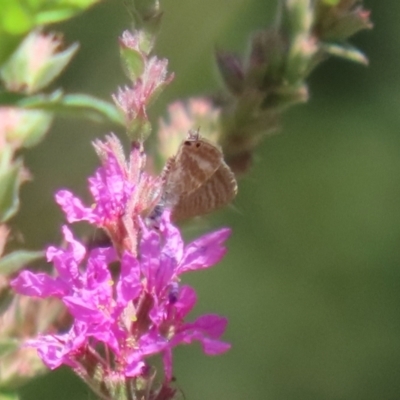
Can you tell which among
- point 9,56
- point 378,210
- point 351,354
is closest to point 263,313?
point 351,354

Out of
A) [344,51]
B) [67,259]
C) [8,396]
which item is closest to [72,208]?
[67,259]

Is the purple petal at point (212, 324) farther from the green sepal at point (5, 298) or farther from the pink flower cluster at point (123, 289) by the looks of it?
the green sepal at point (5, 298)

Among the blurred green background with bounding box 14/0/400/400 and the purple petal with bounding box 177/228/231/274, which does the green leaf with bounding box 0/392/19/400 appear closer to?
the purple petal with bounding box 177/228/231/274

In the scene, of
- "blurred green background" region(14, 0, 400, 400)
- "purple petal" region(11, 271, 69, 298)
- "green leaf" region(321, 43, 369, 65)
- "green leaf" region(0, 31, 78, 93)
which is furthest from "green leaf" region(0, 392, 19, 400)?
"blurred green background" region(14, 0, 400, 400)

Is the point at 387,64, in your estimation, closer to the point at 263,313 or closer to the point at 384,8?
the point at 384,8

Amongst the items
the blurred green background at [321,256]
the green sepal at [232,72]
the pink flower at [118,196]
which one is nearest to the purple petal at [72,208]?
the pink flower at [118,196]

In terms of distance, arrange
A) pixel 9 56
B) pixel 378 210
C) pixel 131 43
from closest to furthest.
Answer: pixel 131 43 → pixel 9 56 → pixel 378 210
